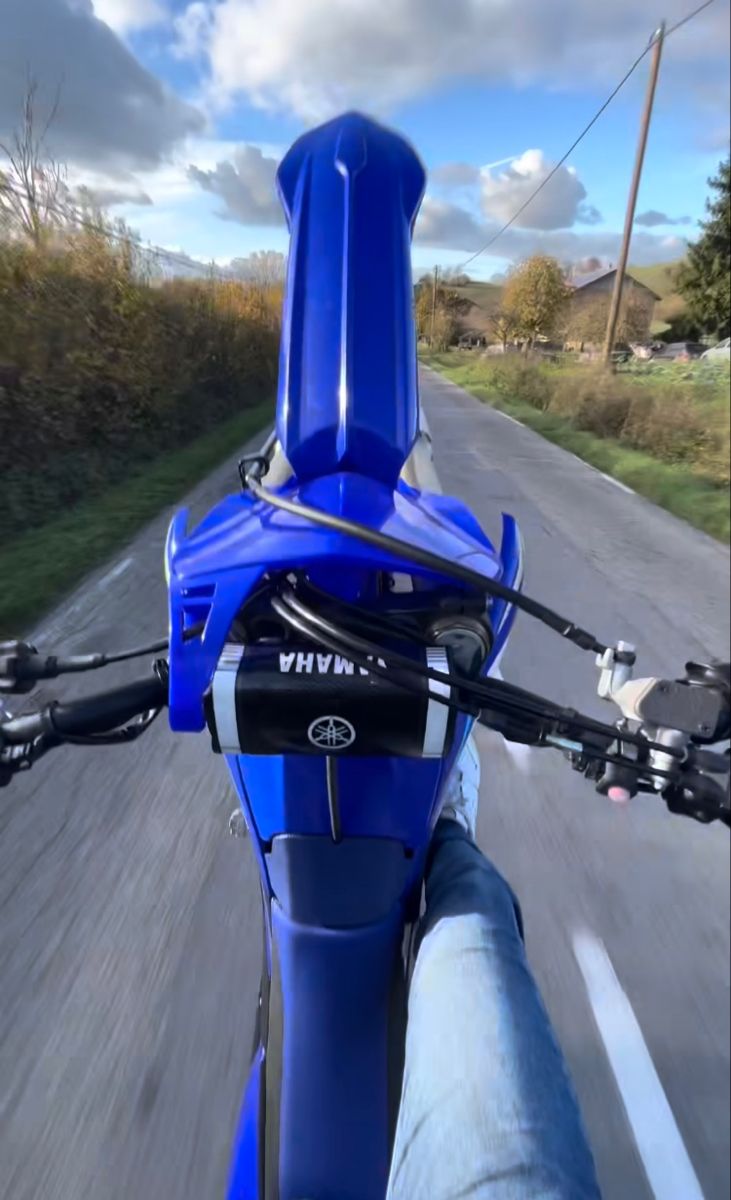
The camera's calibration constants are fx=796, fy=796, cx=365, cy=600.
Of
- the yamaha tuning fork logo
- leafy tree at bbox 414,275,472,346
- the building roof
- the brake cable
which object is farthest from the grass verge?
the yamaha tuning fork logo

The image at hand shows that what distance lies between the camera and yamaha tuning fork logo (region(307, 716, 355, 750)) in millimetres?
1047

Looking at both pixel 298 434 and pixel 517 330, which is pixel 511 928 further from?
pixel 517 330

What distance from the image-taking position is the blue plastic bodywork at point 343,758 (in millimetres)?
1110

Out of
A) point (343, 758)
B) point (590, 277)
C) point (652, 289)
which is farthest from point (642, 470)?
point (343, 758)

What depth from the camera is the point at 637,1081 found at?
195 cm

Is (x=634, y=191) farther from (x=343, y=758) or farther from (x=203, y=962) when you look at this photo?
(x=203, y=962)

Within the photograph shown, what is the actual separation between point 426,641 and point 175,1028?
148 centimetres

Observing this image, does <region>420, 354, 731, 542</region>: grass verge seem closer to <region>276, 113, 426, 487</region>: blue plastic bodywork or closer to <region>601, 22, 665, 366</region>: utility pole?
<region>601, 22, 665, 366</region>: utility pole

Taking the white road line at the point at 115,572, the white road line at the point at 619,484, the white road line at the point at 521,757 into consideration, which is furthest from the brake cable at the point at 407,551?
the white road line at the point at 619,484

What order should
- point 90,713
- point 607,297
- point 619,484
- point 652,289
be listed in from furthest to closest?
1. point 619,484
2. point 652,289
3. point 607,297
4. point 90,713

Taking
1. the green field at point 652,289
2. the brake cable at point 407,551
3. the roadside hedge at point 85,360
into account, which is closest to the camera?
the brake cable at point 407,551

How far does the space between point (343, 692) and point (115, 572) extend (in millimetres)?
4134

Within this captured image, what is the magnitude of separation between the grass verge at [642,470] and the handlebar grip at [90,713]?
6.01m

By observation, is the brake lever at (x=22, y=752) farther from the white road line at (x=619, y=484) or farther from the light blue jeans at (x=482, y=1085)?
the white road line at (x=619, y=484)
